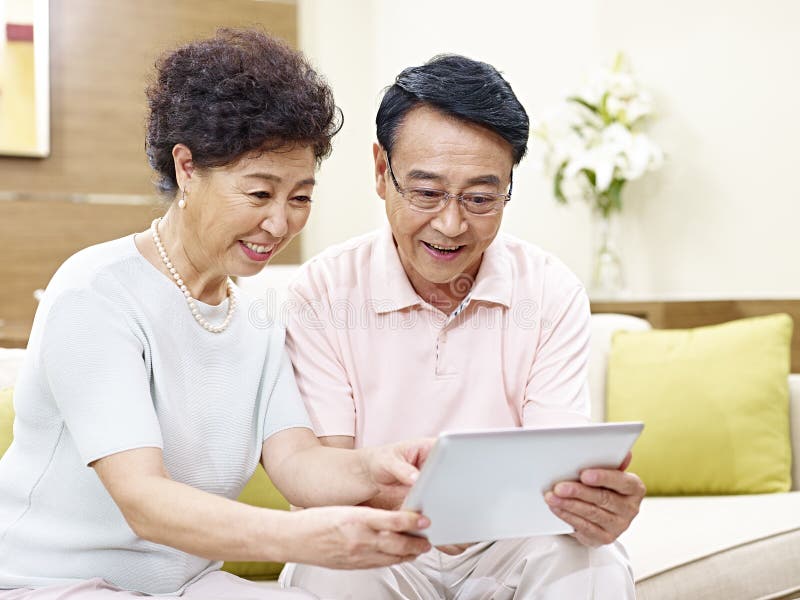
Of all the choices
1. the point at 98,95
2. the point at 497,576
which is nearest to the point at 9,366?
the point at 497,576

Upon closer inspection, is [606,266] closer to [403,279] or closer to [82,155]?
[403,279]

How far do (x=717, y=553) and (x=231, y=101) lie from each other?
1392 mm

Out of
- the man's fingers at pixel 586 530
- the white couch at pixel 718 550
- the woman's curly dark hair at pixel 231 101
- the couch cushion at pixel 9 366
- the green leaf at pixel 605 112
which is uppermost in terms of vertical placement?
the green leaf at pixel 605 112

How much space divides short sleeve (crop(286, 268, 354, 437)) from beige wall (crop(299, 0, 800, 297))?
75.8 inches

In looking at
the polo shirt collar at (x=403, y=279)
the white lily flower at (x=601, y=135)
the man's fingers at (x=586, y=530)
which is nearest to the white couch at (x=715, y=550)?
the man's fingers at (x=586, y=530)

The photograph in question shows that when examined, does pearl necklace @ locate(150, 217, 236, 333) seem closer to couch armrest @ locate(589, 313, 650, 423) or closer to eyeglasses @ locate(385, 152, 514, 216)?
eyeglasses @ locate(385, 152, 514, 216)

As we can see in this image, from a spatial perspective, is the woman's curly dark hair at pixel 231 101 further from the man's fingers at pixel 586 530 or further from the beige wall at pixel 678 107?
the beige wall at pixel 678 107

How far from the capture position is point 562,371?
70.1 inches

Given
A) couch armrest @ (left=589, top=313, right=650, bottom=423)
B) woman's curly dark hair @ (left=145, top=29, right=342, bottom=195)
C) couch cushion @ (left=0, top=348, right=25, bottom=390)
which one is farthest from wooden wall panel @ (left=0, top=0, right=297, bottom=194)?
woman's curly dark hair @ (left=145, top=29, right=342, bottom=195)

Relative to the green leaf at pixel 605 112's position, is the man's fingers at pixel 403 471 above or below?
A: below

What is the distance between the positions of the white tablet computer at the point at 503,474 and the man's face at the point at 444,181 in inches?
21.8

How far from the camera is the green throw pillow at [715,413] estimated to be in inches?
99.0

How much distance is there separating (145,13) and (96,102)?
0.43 m

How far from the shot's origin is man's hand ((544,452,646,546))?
1.31m
